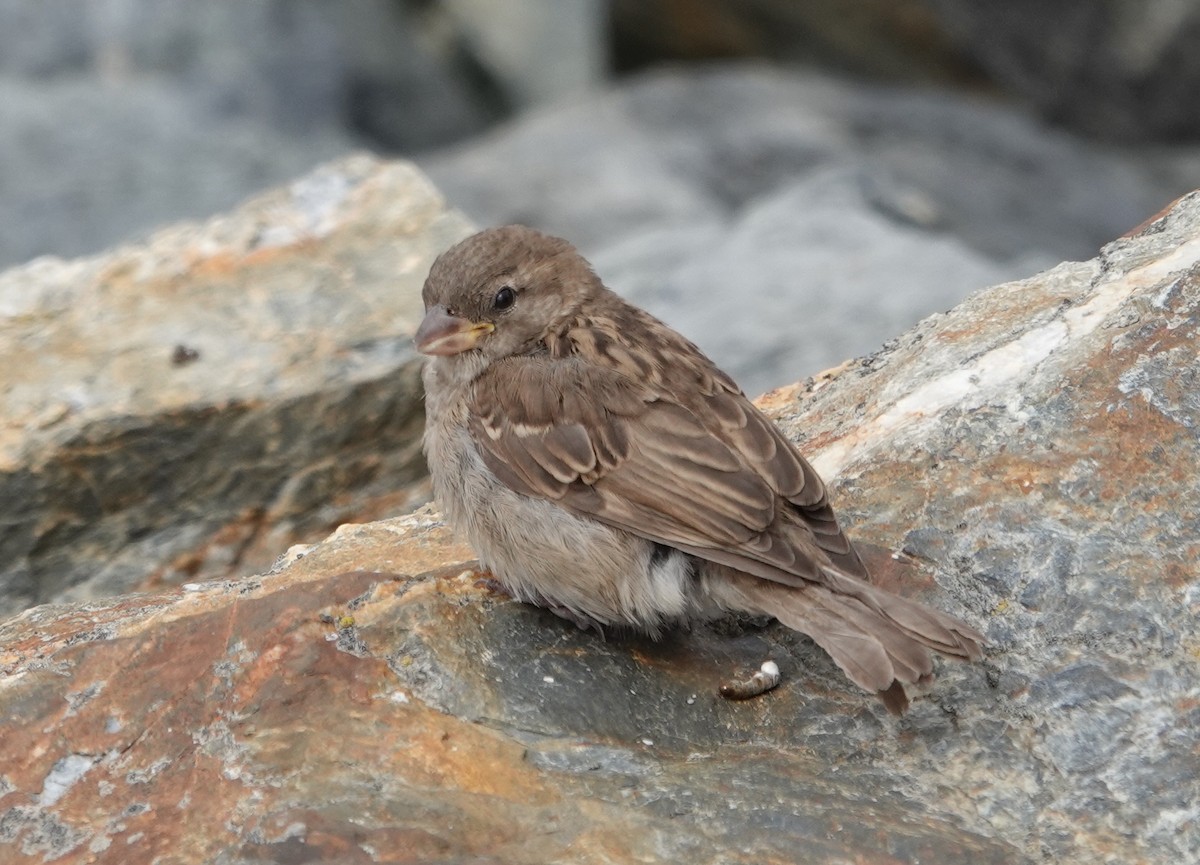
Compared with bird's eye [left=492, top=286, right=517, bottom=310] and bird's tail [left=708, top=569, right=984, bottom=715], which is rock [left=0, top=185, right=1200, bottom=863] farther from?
bird's eye [left=492, top=286, right=517, bottom=310]

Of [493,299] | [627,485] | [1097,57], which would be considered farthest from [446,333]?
[1097,57]

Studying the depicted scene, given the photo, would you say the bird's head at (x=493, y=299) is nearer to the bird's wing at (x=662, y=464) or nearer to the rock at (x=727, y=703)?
the bird's wing at (x=662, y=464)

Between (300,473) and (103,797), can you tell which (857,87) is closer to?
(300,473)

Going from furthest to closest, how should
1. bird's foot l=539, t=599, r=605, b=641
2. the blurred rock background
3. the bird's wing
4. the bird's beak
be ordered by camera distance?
the blurred rock background, the bird's beak, bird's foot l=539, t=599, r=605, b=641, the bird's wing

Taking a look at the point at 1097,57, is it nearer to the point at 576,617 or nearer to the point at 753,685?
the point at 576,617

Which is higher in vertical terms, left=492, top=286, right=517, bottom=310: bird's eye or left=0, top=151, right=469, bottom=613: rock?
left=492, top=286, right=517, bottom=310: bird's eye

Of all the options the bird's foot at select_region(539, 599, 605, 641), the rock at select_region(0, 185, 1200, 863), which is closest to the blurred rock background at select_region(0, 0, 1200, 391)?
the rock at select_region(0, 185, 1200, 863)

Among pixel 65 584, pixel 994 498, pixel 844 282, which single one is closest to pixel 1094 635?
pixel 994 498
